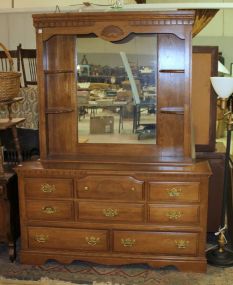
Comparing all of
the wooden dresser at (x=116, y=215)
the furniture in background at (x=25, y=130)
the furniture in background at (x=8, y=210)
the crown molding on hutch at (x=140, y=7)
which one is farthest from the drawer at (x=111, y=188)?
the crown molding on hutch at (x=140, y=7)

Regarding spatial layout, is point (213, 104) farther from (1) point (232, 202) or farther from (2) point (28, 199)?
(2) point (28, 199)

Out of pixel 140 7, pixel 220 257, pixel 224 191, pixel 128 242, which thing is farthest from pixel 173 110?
pixel 140 7

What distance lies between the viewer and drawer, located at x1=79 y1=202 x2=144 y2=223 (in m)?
2.50

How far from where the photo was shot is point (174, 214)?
8.13 ft

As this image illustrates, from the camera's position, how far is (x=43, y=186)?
2.57 metres

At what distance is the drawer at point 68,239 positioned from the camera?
8.45 ft

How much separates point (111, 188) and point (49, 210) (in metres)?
0.45

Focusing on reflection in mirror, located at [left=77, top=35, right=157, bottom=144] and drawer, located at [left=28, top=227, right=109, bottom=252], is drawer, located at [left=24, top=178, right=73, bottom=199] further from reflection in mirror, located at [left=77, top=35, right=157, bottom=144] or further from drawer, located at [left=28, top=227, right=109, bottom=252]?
reflection in mirror, located at [left=77, top=35, right=157, bottom=144]

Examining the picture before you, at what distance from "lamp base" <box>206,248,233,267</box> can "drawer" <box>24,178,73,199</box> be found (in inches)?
41.5

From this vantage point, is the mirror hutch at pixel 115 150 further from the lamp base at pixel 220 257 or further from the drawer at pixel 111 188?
the lamp base at pixel 220 257

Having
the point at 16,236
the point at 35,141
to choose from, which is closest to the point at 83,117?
the point at 35,141

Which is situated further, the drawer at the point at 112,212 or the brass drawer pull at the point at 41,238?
the brass drawer pull at the point at 41,238

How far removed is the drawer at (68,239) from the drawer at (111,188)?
0.84 feet

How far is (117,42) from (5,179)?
3.93ft
